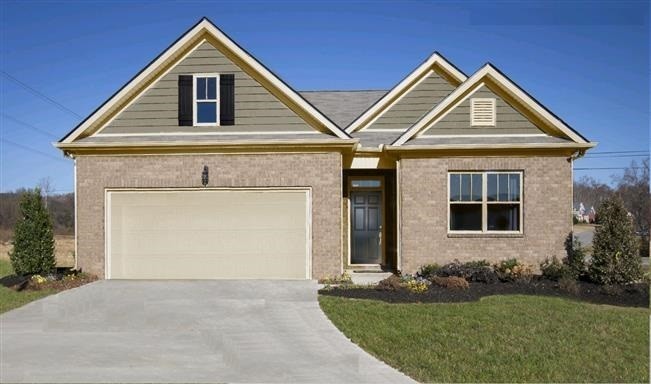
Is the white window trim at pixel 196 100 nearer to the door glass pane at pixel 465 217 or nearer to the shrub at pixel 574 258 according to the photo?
the door glass pane at pixel 465 217

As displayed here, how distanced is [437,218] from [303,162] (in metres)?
4.09

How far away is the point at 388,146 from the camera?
46.3 feet

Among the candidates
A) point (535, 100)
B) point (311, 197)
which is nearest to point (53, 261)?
point (311, 197)

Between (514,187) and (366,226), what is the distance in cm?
466

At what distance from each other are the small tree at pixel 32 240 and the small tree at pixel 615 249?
14256 mm

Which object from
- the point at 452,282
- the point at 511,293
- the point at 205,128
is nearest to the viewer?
the point at 511,293

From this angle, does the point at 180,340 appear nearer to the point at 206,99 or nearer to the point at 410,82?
the point at 206,99

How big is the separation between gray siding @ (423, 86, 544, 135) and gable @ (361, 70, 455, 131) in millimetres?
2182

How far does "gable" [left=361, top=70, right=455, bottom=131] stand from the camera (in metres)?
16.7

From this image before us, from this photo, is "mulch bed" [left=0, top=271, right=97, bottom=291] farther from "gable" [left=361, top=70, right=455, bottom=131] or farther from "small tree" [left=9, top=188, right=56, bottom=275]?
"gable" [left=361, top=70, right=455, bottom=131]

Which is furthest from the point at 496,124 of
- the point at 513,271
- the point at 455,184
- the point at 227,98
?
the point at 227,98

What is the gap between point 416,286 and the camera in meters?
11.7

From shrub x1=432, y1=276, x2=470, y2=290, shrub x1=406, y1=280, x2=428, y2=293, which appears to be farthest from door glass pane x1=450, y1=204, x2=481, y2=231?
shrub x1=406, y1=280, x2=428, y2=293

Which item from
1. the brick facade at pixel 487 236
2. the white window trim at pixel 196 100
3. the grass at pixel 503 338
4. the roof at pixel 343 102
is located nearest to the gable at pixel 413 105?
the roof at pixel 343 102
